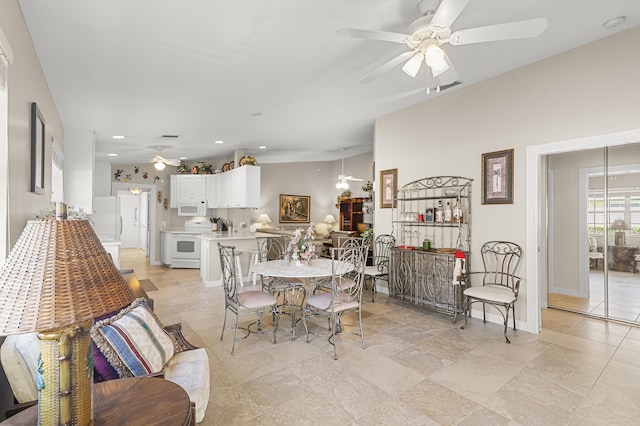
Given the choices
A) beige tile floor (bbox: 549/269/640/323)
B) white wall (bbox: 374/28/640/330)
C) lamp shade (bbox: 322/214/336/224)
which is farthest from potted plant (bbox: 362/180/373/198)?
beige tile floor (bbox: 549/269/640/323)

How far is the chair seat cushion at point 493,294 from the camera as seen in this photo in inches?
128

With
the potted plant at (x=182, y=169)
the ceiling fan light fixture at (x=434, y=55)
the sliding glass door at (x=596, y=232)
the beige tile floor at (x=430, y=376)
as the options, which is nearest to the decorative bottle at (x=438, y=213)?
the beige tile floor at (x=430, y=376)

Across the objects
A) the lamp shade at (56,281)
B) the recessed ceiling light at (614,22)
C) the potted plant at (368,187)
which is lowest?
the lamp shade at (56,281)

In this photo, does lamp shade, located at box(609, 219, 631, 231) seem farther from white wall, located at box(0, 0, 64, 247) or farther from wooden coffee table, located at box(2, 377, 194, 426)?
white wall, located at box(0, 0, 64, 247)

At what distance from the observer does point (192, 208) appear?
7.95 m

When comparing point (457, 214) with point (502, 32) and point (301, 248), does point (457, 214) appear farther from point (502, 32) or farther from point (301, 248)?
point (502, 32)

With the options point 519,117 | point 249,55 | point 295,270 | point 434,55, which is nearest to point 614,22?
point 519,117

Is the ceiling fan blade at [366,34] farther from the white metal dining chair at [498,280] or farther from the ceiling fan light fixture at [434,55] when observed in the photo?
the white metal dining chair at [498,280]

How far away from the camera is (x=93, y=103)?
4.16m

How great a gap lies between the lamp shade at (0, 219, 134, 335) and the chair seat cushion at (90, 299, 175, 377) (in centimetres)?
85

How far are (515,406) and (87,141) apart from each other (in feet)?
21.9

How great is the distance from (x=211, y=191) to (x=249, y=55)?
208 inches

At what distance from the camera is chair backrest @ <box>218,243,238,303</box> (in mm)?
3182

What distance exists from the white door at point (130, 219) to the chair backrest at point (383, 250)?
33.3 ft
